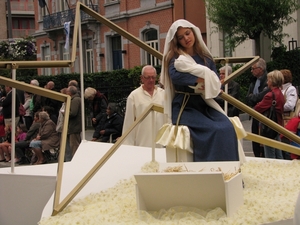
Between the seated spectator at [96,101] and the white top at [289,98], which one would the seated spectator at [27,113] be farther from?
the white top at [289,98]

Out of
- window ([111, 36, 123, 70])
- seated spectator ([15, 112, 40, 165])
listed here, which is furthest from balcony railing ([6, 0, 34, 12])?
seated spectator ([15, 112, 40, 165])

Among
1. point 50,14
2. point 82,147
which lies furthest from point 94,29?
point 82,147

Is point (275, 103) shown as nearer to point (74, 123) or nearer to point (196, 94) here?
point (196, 94)

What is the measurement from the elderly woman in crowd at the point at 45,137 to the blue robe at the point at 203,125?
24.7 feet

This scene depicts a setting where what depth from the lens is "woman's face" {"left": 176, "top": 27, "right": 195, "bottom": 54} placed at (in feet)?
16.5

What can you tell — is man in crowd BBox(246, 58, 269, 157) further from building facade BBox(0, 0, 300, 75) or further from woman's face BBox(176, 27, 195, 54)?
building facade BBox(0, 0, 300, 75)

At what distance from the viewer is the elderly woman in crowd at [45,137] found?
12.3m

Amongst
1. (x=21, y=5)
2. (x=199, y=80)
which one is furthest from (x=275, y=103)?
(x=21, y=5)

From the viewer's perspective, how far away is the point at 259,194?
4754mm

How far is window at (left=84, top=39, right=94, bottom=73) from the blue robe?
3051cm

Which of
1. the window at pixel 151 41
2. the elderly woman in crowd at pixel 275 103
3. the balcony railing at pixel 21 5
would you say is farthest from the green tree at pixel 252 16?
the balcony railing at pixel 21 5

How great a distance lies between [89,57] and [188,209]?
32212 mm

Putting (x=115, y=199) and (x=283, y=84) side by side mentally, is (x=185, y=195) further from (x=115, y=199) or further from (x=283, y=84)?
(x=283, y=84)

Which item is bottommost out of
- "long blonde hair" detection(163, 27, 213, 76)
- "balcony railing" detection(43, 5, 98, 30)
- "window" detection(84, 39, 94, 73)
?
"long blonde hair" detection(163, 27, 213, 76)
